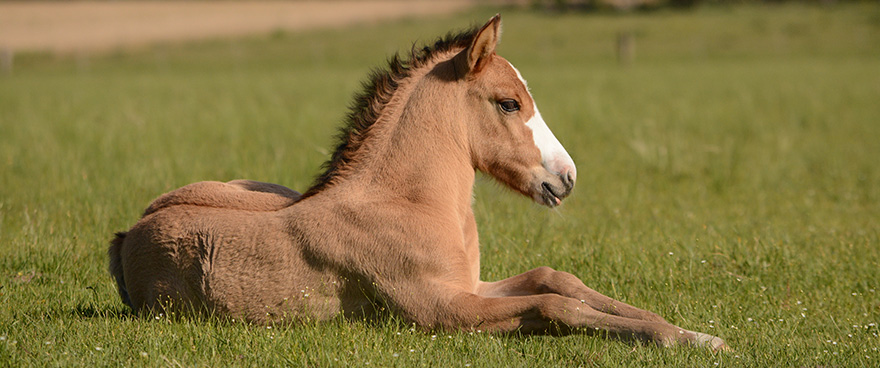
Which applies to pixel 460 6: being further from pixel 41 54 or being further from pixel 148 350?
pixel 148 350

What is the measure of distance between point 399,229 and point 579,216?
13.9ft

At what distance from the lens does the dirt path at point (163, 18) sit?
215 feet

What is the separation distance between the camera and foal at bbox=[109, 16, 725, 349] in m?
4.38

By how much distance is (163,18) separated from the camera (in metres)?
77.8

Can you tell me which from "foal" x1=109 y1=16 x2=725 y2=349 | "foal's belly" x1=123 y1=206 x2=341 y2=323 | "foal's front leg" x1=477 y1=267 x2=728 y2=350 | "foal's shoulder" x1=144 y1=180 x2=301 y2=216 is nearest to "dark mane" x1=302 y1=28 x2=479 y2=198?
"foal" x1=109 y1=16 x2=725 y2=349

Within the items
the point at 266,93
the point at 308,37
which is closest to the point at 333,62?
the point at 308,37

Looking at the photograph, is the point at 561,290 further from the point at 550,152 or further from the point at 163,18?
the point at 163,18

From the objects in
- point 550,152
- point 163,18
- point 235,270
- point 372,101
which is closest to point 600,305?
point 550,152

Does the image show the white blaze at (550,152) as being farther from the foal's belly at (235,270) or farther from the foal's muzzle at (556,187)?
the foal's belly at (235,270)

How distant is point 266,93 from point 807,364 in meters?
18.6

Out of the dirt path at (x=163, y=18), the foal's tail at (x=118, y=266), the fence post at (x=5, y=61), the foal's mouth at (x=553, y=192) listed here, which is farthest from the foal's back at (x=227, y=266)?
the dirt path at (x=163, y=18)

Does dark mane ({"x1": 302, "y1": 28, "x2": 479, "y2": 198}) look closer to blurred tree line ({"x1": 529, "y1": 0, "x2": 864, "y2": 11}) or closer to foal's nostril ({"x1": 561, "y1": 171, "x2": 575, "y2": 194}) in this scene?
foal's nostril ({"x1": 561, "y1": 171, "x2": 575, "y2": 194})

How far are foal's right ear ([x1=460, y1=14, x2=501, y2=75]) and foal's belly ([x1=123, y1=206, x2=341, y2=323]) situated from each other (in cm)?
141

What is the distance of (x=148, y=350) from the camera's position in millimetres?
4242
